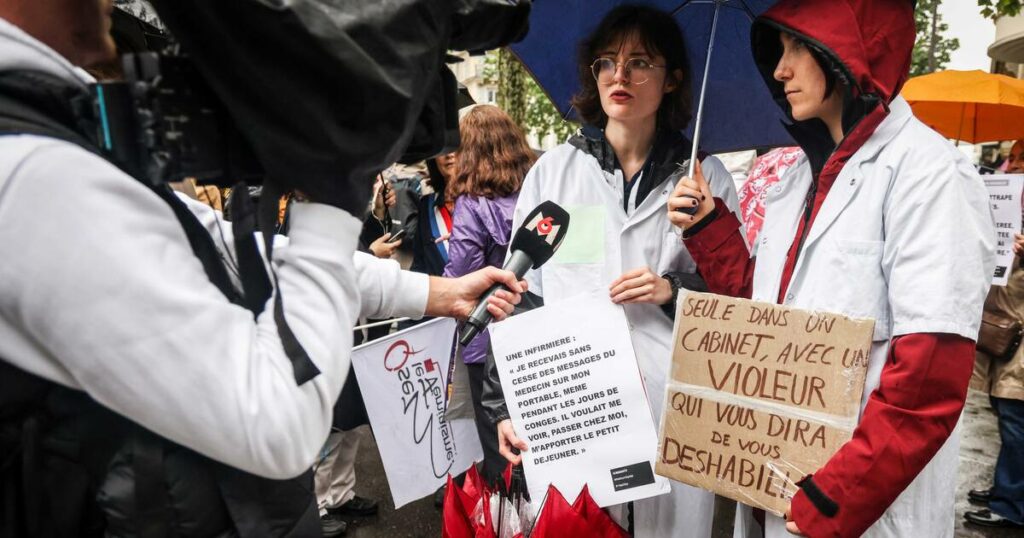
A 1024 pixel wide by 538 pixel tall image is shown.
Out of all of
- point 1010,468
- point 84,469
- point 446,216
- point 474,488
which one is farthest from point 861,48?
point 1010,468

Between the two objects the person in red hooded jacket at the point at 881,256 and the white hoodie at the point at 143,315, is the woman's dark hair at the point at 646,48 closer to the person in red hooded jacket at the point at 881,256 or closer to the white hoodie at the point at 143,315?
the person in red hooded jacket at the point at 881,256

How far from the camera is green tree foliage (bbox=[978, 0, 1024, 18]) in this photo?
384 centimetres

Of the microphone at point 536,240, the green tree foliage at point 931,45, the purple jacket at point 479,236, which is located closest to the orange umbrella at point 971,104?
the purple jacket at point 479,236

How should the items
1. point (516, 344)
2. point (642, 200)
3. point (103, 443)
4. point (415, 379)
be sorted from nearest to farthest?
point (103, 443) < point (516, 344) < point (642, 200) < point (415, 379)

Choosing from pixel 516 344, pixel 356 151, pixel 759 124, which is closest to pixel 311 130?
pixel 356 151

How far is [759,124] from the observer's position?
267 cm

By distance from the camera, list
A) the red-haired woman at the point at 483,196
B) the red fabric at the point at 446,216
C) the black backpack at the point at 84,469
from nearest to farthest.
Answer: the black backpack at the point at 84,469
the red-haired woman at the point at 483,196
the red fabric at the point at 446,216

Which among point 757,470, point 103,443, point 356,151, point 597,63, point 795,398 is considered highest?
point 597,63

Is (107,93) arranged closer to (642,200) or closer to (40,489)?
(40,489)

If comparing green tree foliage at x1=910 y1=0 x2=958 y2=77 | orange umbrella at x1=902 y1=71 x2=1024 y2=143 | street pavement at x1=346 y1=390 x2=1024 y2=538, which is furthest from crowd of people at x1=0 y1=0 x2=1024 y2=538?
green tree foliage at x1=910 y1=0 x2=958 y2=77

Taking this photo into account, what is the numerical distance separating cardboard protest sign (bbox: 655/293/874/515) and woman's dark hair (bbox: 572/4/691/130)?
977 mm

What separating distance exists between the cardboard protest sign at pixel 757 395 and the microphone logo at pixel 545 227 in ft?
1.47

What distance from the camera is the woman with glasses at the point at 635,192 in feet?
7.28

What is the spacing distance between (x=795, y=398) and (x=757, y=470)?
0.22 m
